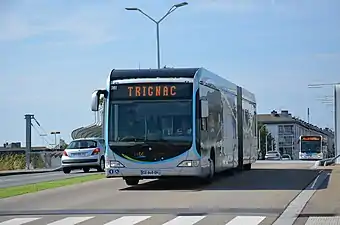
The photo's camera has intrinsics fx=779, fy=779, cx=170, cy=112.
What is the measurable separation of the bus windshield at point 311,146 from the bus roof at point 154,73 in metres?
58.6

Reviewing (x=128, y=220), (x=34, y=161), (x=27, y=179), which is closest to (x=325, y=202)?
(x=128, y=220)

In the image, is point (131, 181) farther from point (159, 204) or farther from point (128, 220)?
point (128, 220)

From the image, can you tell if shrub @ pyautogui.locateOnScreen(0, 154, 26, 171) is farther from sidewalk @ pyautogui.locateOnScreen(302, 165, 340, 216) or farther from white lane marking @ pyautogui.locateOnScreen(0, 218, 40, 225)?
white lane marking @ pyautogui.locateOnScreen(0, 218, 40, 225)

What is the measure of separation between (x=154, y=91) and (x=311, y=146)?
59.9 metres

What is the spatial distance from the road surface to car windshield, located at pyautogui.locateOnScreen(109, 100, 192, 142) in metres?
1.49

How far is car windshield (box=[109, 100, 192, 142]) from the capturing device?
2134cm

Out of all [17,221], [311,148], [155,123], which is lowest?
[17,221]

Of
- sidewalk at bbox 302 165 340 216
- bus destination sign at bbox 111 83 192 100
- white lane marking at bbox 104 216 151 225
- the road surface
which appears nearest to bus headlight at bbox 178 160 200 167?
the road surface

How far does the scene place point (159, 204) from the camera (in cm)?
1708

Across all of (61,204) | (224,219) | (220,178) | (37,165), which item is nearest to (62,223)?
(224,219)

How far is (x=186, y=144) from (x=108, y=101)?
250 cm

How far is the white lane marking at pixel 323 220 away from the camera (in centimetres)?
1330

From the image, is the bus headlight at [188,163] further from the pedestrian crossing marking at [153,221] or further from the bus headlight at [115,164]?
the pedestrian crossing marking at [153,221]

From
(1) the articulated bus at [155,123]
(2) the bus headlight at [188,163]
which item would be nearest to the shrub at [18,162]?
(1) the articulated bus at [155,123]
